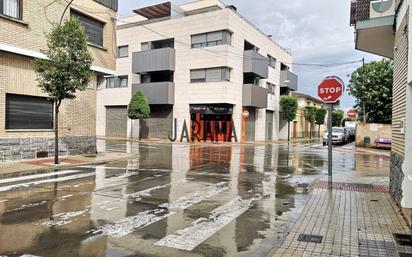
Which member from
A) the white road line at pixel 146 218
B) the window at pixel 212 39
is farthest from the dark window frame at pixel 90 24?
the window at pixel 212 39

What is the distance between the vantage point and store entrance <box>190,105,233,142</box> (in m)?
35.6

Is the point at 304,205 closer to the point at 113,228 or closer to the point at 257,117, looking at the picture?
the point at 113,228

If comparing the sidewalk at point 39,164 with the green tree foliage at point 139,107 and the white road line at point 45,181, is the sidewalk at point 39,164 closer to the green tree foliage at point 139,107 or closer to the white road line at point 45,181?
the white road line at point 45,181

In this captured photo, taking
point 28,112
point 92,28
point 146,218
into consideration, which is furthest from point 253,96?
point 146,218

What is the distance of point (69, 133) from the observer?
1692 cm

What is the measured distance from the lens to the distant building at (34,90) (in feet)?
45.7

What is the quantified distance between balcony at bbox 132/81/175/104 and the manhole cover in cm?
3202

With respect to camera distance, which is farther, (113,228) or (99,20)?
(99,20)

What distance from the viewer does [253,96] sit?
3656cm

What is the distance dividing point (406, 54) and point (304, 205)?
3.85 meters

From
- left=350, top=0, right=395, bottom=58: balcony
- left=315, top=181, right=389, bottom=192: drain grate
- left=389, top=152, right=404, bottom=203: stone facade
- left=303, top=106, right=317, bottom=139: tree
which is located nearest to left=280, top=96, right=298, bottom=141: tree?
left=303, top=106, right=317, bottom=139: tree

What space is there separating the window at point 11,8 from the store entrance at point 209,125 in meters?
22.4

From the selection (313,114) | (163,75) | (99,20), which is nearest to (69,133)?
(99,20)

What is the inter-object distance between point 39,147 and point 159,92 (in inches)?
871
